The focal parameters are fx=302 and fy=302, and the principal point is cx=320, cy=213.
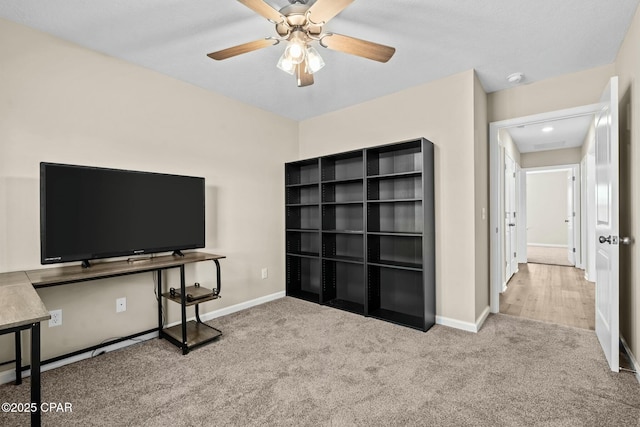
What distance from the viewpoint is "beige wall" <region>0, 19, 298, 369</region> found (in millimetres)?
2117

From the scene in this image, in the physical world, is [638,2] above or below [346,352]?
above

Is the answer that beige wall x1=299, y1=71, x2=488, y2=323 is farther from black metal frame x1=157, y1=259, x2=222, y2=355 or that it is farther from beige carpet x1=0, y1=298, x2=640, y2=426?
black metal frame x1=157, y1=259, x2=222, y2=355

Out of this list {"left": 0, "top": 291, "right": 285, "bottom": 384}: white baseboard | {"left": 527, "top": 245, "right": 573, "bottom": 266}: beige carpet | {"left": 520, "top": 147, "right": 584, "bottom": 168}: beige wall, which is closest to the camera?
{"left": 0, "top": 291, "right": 285, "bottom": 384}: white baseboard

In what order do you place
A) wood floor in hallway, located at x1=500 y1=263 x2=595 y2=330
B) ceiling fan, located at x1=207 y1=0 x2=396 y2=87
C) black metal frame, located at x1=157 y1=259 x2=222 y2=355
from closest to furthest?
ceiling fan, located at x1=207 y1=0 x2=396 y2=87
black metal frame, located at x1=157 y1=259 x2=222 y2=355
wood floor in hallway, located at x1=500 y1=263 x2=595 y2=330

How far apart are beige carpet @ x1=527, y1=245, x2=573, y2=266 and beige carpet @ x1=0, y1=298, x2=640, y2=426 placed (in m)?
4.73

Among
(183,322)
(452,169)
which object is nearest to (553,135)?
(452,169)

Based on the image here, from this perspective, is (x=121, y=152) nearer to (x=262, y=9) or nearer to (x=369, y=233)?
(x=262, y=9)

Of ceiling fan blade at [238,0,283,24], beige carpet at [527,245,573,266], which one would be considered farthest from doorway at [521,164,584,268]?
ceiling fan blade at [238,0,283,24]

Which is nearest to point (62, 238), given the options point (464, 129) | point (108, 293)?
point (108, 293)

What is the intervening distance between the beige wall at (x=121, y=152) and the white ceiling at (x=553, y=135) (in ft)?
12.1

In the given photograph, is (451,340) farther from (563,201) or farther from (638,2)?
(563,201)

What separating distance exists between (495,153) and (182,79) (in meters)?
3.36

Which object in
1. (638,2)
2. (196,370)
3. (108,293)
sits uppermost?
(638,2)

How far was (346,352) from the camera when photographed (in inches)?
95.4
